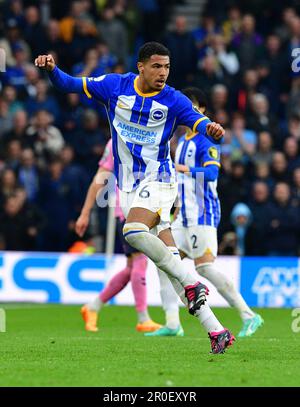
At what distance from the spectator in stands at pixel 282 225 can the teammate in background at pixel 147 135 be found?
9.28 m

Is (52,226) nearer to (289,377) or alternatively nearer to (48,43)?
(48,43)

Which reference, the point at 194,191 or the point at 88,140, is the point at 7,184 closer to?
the point at 88,140

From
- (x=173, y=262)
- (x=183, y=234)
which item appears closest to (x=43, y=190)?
(x=183, y=234)

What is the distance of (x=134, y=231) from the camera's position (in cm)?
988

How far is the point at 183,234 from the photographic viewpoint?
42.7 feet

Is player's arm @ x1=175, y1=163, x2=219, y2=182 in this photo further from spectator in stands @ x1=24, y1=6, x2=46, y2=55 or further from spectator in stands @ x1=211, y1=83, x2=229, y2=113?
spectator in stands @ x1=24, y1=6, x2=46, y2=55

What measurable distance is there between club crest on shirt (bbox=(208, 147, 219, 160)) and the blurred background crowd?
7111 mm

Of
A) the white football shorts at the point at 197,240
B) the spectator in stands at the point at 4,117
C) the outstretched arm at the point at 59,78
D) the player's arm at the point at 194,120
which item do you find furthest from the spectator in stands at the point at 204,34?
the player's arm at the point at 194,120

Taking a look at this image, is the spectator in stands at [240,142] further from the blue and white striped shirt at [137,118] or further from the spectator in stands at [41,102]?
the blue and white striped shirt at [137,118]

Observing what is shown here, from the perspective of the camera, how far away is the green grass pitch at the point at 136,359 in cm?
817

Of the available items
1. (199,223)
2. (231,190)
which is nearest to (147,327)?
(199,223)

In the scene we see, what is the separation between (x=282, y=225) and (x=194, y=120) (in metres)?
9.90
